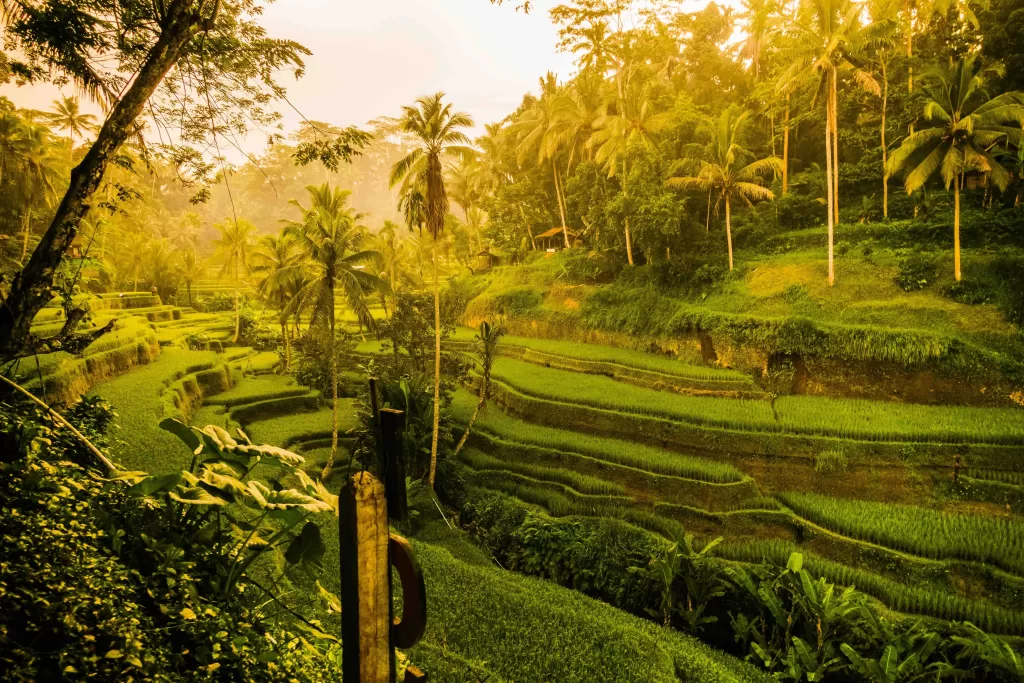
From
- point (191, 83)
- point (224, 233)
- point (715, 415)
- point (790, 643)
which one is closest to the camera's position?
point (191, 83)

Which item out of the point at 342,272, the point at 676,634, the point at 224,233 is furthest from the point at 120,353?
the point at 676,634

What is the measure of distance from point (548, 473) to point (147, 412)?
835 centimetres

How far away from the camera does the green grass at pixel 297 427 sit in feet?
40.8

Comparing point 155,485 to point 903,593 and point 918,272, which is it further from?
point 918,272

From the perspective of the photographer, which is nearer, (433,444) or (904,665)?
(904,665)

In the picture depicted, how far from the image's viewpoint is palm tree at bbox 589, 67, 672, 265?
52.2 ft

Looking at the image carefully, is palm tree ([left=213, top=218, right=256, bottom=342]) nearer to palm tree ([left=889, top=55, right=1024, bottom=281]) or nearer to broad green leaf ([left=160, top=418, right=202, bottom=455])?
broad green leaf ([left=160, top=418, right=202, bottom=455])

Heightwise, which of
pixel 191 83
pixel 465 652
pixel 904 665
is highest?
pixel 191 83

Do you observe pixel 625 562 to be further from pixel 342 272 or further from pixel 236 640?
pixel 342 272

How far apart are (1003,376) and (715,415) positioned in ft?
16.9

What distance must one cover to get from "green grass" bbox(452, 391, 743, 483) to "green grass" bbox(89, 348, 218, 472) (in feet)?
20.8

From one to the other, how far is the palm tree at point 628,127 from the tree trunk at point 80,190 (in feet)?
43.6

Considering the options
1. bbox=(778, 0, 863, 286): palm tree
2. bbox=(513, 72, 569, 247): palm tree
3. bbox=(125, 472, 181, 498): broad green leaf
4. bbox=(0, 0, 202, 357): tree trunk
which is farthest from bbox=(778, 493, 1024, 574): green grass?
bbox=(513, 72, 569, 247): palm tree

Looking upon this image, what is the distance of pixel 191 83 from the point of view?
17.1 feet
